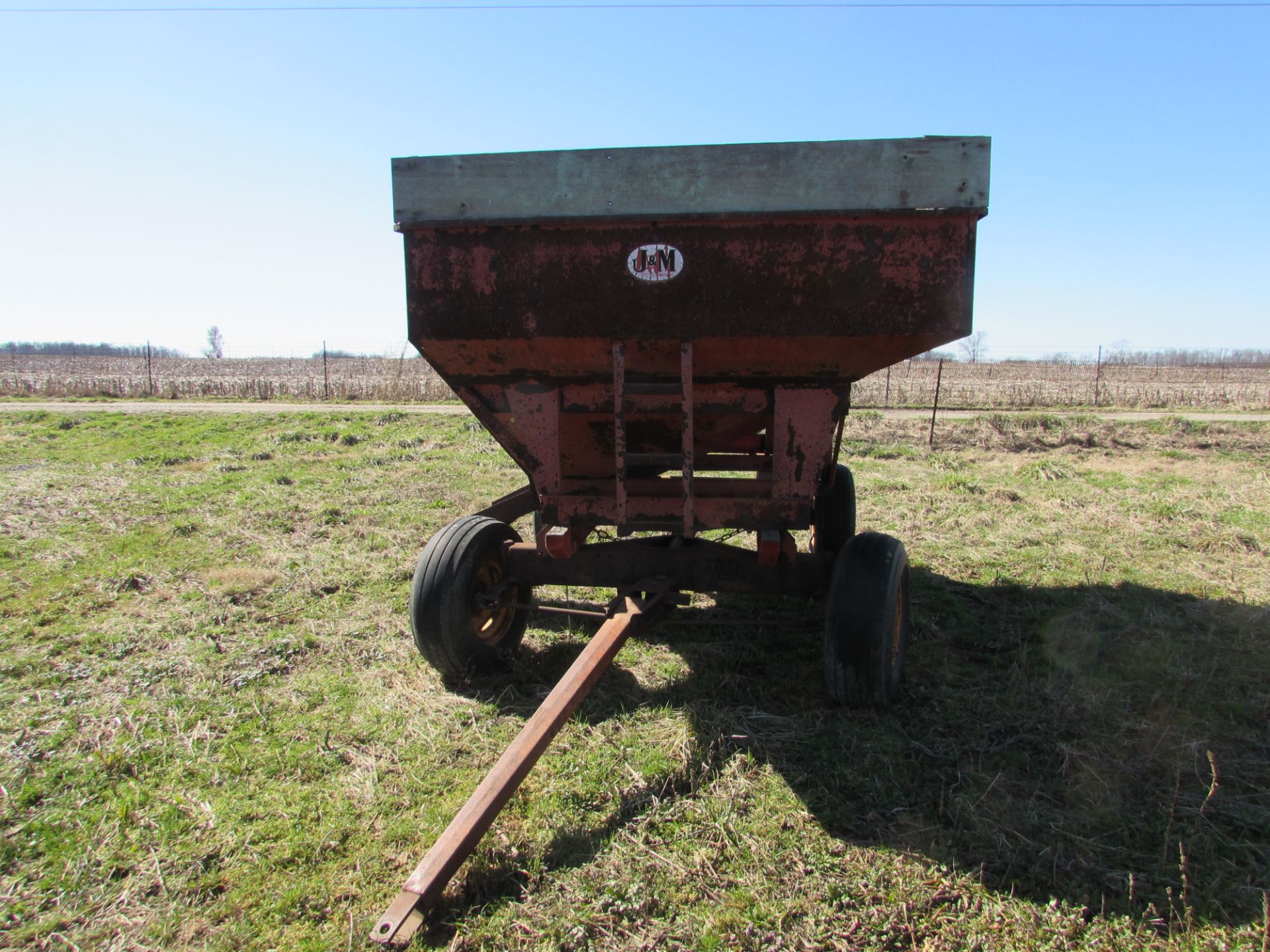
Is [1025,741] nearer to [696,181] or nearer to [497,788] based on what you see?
[497,788]

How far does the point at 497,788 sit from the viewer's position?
2580 millimetres

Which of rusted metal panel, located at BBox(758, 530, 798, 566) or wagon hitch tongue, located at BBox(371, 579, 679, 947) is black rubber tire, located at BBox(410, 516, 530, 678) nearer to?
wagon hitch tongue, located at BBox(371, 579, 679, 947)

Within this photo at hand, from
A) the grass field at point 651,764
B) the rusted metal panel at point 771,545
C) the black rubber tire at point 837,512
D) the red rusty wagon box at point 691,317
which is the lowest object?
the grass field at point 651,764

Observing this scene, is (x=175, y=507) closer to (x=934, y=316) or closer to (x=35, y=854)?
(x=35, y=854)

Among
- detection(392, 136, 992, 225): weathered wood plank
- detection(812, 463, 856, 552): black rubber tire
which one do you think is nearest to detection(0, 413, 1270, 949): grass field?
detection(812, 463, 856, 552): black rubber tire

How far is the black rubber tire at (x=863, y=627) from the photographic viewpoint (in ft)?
11.5

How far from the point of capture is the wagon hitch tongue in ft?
7.35

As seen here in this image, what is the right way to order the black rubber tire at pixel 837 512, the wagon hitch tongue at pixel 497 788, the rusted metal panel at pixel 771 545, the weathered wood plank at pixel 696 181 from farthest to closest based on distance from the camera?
1. the black rubber tire at pixel 837 512
2. the rusted metal panel at pixel 771 545
3. the weathered wood plank at pixel 696 181
4. the wagon hitch tongue at pixel 497 788

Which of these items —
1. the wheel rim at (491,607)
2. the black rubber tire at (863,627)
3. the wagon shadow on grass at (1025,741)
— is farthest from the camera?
the wheel rim at (491,607)

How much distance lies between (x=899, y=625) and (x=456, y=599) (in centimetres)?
222

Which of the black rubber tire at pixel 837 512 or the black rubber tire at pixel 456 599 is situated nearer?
the black rubber tire at pixel 456 599

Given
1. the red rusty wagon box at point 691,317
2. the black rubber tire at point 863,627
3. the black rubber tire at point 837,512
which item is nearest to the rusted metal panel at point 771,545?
the red rusty wagon box at point 691,317

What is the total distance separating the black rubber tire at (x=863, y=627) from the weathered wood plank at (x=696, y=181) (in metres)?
1.58

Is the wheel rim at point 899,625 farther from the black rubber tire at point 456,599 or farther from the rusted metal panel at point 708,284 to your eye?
the black rubber tire at point 456,599
